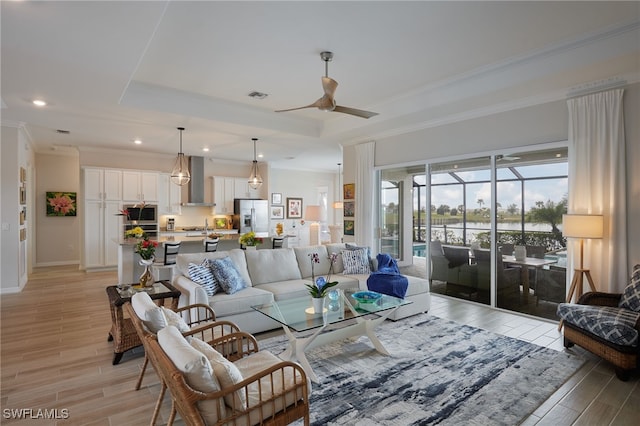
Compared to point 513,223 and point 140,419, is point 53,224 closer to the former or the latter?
point 140,419

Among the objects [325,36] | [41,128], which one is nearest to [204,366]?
[325,36]

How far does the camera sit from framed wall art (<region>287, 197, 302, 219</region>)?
11.8 m

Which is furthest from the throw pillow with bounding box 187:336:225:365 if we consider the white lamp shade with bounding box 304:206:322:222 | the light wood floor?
the white lamp shade with bounding box 304:206:322:222

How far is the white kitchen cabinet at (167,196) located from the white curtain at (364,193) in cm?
489

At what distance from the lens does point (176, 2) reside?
9.38 feet

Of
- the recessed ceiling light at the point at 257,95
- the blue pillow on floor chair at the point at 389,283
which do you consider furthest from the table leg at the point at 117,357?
the recessed ceiling light at the point at 257,95

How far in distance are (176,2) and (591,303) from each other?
488cm

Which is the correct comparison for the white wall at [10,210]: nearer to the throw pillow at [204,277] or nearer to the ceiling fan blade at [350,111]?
the throw pillow at [204,277]

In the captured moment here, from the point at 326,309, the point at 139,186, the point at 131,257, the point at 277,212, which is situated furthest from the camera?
the point at 277,212

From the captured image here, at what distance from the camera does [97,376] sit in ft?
9.80

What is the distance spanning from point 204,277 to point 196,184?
5.75 m

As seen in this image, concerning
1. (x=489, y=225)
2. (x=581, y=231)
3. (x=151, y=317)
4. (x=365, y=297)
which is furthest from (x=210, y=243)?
(x=581, y=231)

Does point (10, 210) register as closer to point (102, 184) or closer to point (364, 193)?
point (102, 184)

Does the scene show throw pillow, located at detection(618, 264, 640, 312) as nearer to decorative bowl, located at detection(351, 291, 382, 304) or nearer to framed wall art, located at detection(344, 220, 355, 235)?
decorative bowl, located at detection(351, 291, 382, 304)
